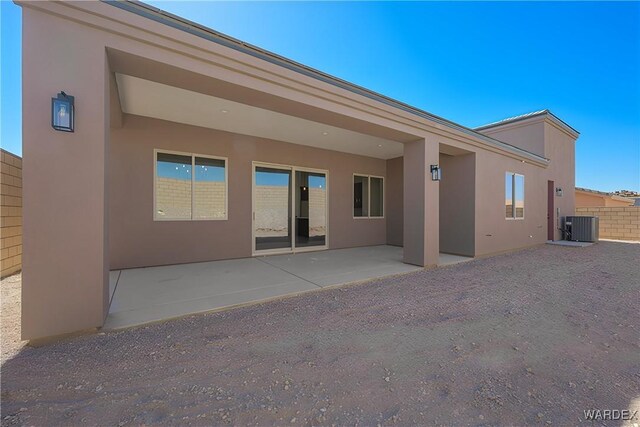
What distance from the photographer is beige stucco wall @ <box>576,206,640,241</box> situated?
1130 cm

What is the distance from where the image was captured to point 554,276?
16.0ft

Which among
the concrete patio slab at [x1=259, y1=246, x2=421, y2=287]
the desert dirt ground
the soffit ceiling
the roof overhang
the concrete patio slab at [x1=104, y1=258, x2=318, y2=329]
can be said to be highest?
the roof overhang

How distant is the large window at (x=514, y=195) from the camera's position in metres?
7.59

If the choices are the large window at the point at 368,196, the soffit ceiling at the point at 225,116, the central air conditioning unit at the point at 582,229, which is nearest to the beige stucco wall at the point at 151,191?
the soffit ceiling at the point at 225,116

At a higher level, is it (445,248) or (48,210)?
(48,210)

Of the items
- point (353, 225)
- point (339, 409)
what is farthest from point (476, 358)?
point (353, 225)

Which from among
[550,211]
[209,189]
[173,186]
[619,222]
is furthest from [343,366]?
[619,222]

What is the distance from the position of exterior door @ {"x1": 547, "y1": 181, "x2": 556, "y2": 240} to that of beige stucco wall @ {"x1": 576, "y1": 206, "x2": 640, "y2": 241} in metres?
4.30

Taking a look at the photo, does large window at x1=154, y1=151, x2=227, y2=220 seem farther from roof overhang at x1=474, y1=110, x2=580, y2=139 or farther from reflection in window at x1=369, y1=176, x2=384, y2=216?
roof overhang at x1=474, y1=110, x2=580, y2=139

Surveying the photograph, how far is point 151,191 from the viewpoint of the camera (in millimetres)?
5344

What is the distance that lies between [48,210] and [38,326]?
3.36 ft

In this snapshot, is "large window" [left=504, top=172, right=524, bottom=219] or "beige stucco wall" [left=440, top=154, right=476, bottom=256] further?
"large window" [left=504, top=172, right=524, bottom=219]

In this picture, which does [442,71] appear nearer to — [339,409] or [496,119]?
[496,119]

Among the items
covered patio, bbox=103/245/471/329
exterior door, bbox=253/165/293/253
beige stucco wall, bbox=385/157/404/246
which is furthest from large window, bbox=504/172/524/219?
exterior door, bbox=253/165/293/253
